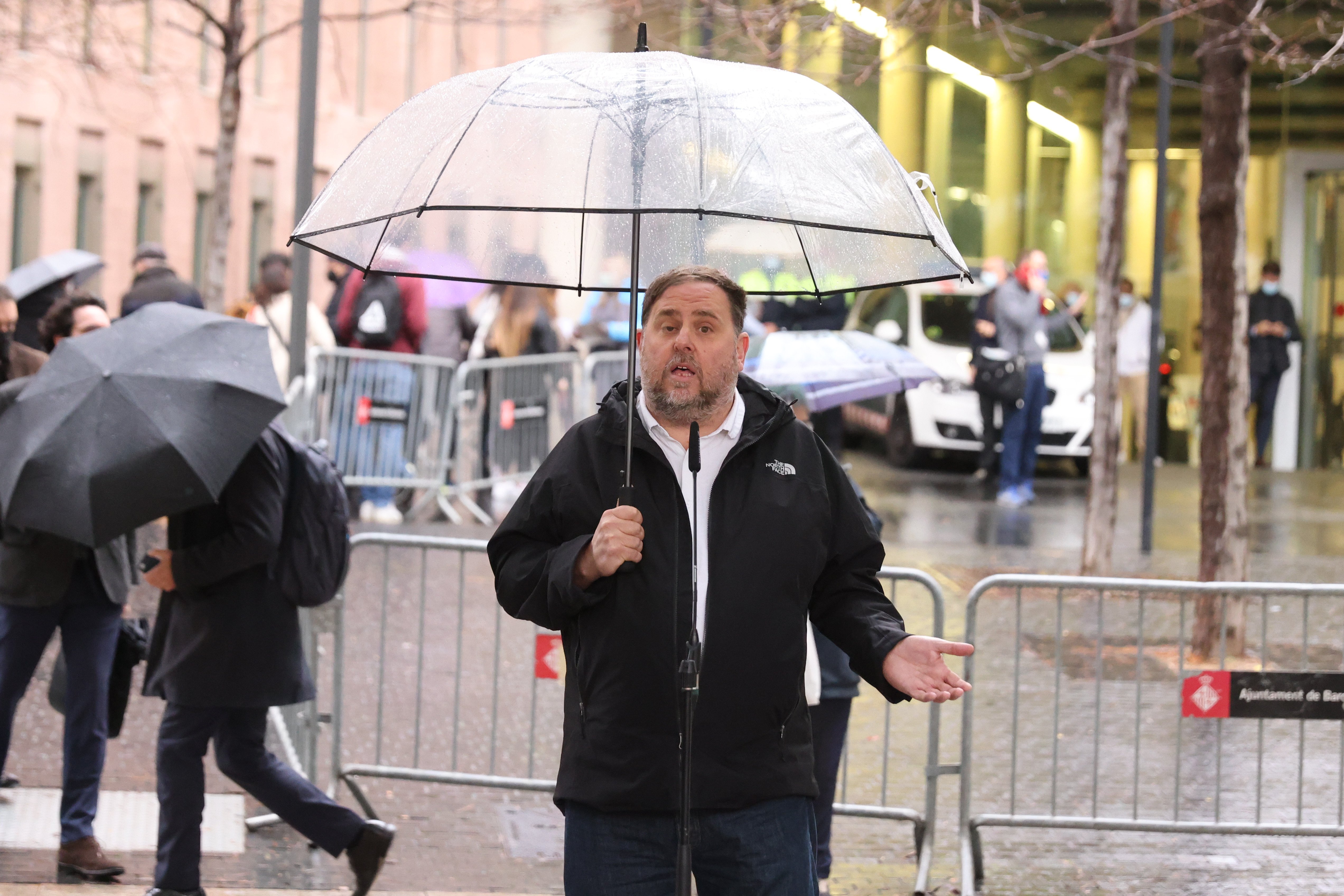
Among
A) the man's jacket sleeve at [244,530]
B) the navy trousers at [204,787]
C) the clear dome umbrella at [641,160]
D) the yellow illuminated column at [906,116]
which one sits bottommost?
the navy trousers at [204,787]

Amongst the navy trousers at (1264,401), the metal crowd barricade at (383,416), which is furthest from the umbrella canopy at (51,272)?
the navy trousers at (1264,401)

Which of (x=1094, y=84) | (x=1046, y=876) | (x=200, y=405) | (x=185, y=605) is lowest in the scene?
(x=1046, y=876)

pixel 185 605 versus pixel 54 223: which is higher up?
pixel 54 223

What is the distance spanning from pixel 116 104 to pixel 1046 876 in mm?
23787

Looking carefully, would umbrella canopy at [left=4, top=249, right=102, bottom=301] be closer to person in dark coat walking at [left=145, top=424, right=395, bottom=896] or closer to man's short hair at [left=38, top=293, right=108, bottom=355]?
man's short hair at [left=38, top=293, right=108, bottom=355]

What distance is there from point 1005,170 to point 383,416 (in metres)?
11.7

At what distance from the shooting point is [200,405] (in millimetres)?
5410

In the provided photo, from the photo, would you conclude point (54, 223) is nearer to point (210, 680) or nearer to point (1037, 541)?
point (1037, 541)

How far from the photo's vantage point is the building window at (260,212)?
105ft

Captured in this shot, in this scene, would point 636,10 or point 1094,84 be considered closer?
point 636,10

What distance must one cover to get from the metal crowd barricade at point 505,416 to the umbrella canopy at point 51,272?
5.22 metres

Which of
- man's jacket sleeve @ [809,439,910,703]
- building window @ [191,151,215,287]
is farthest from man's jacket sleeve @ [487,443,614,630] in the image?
building window @ [191,151,215,287]

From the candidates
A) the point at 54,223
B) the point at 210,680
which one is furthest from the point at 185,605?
the point at 54,223

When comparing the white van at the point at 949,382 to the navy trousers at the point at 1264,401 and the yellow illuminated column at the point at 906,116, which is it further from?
the yellow illuminated column at the point at 906,116
